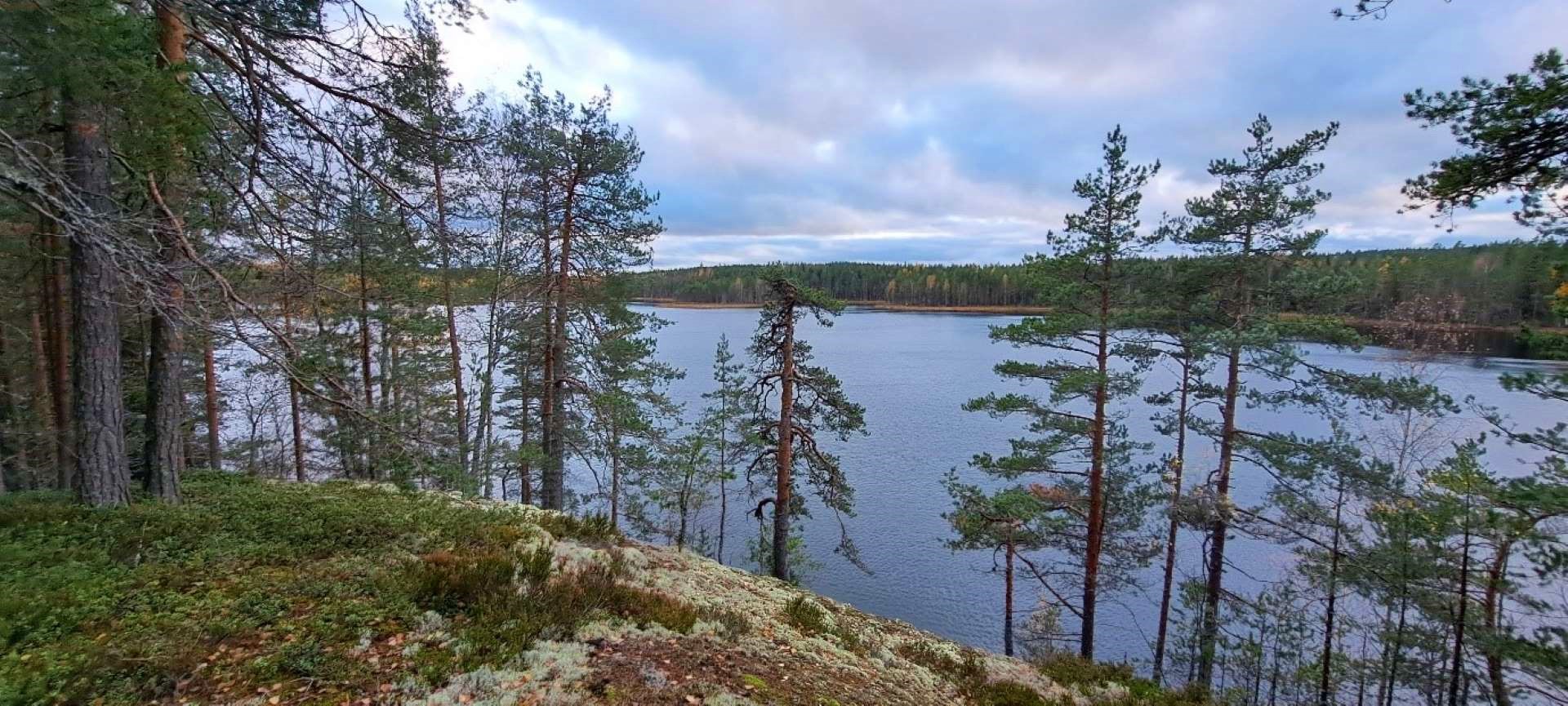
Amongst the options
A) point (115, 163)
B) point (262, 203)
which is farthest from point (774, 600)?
point (115, 163)

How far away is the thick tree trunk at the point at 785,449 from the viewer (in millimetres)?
12047

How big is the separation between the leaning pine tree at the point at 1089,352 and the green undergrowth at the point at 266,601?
7.77 metres

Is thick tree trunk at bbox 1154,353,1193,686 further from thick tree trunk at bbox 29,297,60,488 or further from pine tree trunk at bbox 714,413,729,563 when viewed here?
thick tree trunk at bbox 29,297,60,488

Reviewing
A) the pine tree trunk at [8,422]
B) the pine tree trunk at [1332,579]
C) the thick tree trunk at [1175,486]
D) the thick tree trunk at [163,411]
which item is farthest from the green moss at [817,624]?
the pine tree trunk at [8,422]

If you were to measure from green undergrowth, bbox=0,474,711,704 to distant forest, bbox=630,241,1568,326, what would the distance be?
7.24 meters

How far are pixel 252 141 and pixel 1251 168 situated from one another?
1249 cm

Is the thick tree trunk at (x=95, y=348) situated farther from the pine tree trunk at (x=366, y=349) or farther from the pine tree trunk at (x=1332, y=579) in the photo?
the pine tree trunk at (x=1332, y=579)

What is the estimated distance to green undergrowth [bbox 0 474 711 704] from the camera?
2.79m

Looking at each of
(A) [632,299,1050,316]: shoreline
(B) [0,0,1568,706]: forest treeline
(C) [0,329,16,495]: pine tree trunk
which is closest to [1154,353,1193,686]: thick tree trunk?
A: (B) [0,0,1568,706]: forest treeline

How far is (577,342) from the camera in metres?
11.1

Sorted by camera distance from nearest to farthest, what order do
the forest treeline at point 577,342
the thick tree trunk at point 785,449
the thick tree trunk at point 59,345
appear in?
1. the forest treeline at point 577,342
2. the thick tree trunk at point 59,345
3. the thick tree trunk at point 785,449

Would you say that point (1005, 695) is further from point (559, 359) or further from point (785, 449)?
point (559, 359)

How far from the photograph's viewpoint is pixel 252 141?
15.0 ft

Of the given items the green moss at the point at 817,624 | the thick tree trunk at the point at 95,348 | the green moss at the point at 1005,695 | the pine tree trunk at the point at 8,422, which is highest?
the thick tree trunk at the point at 95,348
